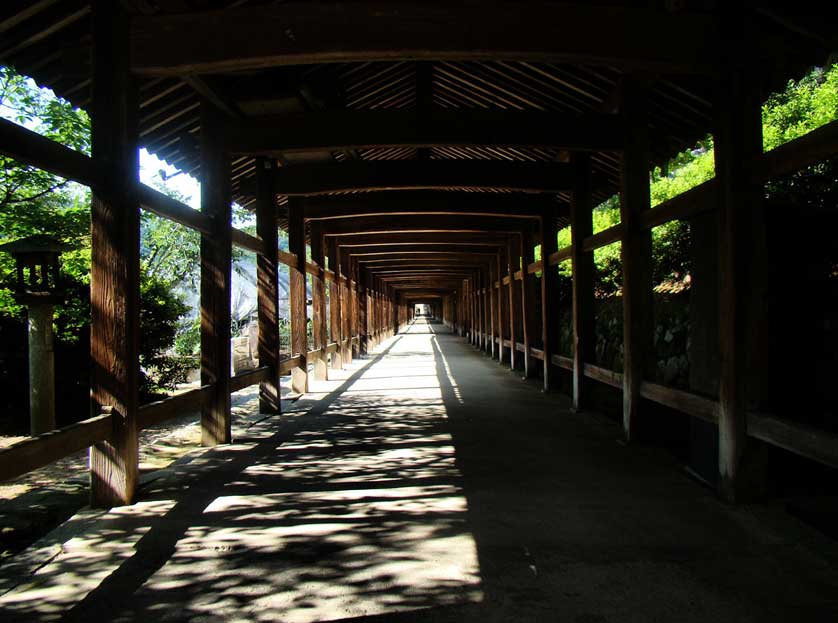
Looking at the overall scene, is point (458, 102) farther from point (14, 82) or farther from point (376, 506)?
point (14, 82)

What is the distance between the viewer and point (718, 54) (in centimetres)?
386

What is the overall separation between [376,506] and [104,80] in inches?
127

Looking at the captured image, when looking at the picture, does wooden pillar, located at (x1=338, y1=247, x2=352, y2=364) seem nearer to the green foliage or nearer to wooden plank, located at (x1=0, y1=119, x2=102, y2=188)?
the green foliage

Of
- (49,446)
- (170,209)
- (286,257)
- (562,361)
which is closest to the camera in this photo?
(49,446)

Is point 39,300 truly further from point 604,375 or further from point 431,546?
point 604,375

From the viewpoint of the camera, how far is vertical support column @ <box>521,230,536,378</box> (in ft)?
35.4

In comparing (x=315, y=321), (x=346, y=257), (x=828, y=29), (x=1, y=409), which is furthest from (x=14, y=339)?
(x=828, y=29)

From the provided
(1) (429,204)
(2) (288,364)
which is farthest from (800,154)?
(2) (288,364)

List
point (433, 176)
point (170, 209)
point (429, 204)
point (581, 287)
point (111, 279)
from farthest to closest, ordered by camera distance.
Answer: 1. point (429, 204)
2. point (433, 176)
3. point (581, 287)
4. point (170, 209)
5. point (111, 279)

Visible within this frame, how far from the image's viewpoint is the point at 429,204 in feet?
29.7

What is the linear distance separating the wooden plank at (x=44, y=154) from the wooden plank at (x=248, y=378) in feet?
9.53

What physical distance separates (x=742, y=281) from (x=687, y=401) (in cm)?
102

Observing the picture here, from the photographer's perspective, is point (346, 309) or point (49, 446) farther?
point (346, 309)

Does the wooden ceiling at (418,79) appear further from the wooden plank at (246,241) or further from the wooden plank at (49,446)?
the wooden plank at (49,446)
